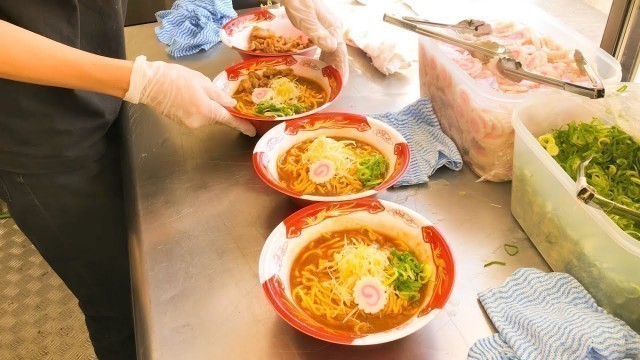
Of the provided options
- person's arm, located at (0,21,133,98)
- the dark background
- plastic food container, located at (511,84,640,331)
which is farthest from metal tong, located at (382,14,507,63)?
the dark background

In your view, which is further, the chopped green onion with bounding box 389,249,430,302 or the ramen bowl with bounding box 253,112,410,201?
the ramen bowl with bounding box 253,112,410,201

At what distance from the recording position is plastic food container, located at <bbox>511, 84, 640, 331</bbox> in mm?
1020

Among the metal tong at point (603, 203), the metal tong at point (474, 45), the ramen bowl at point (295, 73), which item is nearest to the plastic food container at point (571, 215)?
the metal tong at point (603, 203)

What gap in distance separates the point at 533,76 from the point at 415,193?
430mm

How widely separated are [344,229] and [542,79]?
0.62 m

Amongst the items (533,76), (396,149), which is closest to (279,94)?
(396,149)

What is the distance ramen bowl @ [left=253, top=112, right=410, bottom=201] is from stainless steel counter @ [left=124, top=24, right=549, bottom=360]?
0.12 m

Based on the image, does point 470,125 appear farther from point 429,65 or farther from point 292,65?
point 292,65

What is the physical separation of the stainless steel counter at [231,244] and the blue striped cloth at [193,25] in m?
0.46

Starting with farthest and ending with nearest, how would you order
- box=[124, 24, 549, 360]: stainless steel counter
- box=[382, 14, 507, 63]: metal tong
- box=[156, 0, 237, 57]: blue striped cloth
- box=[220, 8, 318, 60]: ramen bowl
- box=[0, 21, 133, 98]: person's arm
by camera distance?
box=[156, 0, 237, 57]: blue striped cloth → box=[220, 8, 318, 60]: ramen bowl → box=[382, 14, 507, 63]: metal tong → box=[0, 21, 133, 98]: person's arm → box=[124, 24, 549, 360]: stainless steel counter

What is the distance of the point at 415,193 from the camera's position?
1482 millimetres

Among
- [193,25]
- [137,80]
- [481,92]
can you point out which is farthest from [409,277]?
[193,25]

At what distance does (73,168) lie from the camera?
1.66 meters

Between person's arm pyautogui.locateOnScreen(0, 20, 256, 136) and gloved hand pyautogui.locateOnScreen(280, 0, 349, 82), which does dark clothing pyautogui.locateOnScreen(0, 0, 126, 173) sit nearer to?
person's arm pyautogui.locateOnScreen(0, 20, 256, 136)
